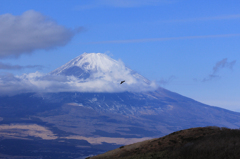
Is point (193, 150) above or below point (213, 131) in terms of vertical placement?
below

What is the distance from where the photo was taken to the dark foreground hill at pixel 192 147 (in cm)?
4425

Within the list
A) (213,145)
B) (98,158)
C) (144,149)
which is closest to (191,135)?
(144,149)

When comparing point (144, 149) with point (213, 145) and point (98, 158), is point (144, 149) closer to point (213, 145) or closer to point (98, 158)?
point (98, 158)

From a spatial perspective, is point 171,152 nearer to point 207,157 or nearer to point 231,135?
point 207,157

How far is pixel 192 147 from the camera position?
48.1 m

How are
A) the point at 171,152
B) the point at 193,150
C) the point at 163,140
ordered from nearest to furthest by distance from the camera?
the point at 193,150, the point at 171,152, the point at 163,140

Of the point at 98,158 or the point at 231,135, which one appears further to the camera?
the point at 98,158

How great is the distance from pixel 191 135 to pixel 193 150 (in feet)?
48.5

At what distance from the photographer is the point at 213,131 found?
61.3 metres

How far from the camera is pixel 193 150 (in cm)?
4662

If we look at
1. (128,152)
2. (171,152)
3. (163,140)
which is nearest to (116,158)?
(128,152)

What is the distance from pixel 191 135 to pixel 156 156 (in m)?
13.0

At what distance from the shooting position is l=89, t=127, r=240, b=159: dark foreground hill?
4425cm

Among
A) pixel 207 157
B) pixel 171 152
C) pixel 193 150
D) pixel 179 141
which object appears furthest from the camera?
→ pixel 179 141
